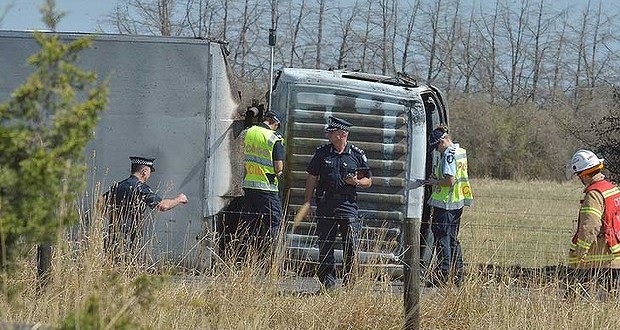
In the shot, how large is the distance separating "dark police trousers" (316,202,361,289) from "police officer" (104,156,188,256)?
1296 millimetres

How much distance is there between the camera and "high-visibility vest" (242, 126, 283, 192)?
33.2 feet

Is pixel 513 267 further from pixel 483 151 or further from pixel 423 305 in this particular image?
pixel 483 151

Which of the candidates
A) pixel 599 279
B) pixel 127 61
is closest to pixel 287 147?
pixel 127 61

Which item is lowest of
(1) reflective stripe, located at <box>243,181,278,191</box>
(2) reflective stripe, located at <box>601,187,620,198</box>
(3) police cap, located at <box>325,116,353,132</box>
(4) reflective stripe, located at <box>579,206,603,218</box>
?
(1) reflective stripe, located at <box>243,181,278,191</box>

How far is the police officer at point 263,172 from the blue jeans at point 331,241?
0.55 metres

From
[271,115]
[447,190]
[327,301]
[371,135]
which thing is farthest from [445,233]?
[327,301]

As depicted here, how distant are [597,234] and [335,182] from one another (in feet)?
8.78

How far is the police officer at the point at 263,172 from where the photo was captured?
10125mm

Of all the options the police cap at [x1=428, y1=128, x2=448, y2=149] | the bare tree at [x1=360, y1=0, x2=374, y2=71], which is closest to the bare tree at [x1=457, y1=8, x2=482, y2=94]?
the bare tree at [x1=360, y1=0, x2=374, y2=71]

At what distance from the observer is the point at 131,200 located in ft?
29.8

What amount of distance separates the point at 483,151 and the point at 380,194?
33.2m

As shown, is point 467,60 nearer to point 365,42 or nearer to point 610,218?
point 365,42

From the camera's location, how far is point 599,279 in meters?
8.05

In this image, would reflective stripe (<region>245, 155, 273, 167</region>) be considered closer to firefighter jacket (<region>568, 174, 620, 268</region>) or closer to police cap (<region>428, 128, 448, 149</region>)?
police cap (<region>428, 128, 448, 149</region>)
